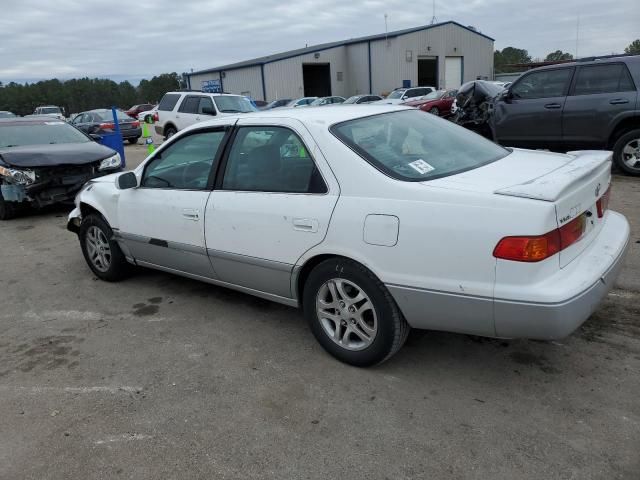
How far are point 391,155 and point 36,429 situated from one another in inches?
98.7

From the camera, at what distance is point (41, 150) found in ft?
26.8

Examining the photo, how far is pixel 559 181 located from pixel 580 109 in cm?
671

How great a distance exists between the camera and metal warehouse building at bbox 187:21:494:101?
3984 centimetres

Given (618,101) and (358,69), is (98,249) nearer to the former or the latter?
(618,101)

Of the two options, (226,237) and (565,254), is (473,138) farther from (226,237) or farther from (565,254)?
(226,237)

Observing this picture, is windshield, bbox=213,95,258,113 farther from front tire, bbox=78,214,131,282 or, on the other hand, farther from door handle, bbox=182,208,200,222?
door handle, bbox=182,208,200,222

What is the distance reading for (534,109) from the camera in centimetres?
911

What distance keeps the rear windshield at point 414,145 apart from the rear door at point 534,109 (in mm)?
5857

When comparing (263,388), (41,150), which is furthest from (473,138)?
(41,150)

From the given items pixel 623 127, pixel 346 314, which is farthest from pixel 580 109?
pixel 346 314

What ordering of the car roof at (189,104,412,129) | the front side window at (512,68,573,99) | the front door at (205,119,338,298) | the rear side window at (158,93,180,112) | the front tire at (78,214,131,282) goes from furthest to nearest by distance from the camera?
the rear side window at (158,93,180,112) < the front side window at (512,68,573,99) < the front tire at (78,214,131,282) < the car roof at (189,104,412,129) < the front door at (205,119,338,298)

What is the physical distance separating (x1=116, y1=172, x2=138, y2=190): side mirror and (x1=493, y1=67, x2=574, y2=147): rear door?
7.17 meters

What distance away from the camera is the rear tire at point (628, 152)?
8.15 m

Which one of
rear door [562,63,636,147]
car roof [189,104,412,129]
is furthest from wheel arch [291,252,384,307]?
rear door [562,63,636,147]
